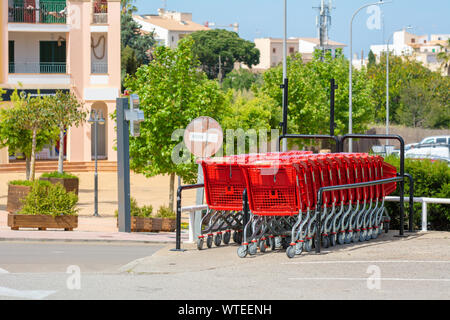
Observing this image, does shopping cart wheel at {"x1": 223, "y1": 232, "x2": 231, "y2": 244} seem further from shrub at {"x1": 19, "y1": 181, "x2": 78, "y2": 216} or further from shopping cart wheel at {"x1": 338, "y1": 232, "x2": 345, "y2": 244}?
shrub at {"x1": 19, "y1": 181, "x2": 78, "y2": 216}

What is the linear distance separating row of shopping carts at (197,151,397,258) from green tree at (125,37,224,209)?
10904 mm

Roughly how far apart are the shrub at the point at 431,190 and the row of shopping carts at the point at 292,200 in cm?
73

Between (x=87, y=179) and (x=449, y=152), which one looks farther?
(x=87, y=179)

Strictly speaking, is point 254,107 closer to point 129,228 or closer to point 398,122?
point 129,228

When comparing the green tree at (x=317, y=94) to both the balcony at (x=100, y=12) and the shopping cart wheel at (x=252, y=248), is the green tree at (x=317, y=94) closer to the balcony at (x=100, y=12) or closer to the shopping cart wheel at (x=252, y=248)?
the balcony at (x=100, y=12)

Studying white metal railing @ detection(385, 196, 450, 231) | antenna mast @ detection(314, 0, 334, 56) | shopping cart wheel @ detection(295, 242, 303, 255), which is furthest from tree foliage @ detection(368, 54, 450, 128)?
shopping cart wheel @ detection(295, 242, 303, 255)

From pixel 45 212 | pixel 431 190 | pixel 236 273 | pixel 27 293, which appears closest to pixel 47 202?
pixel 45 212

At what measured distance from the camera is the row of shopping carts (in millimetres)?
12781

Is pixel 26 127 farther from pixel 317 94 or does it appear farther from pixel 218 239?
pixel 317 94

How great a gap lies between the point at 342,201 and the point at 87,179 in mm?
33856

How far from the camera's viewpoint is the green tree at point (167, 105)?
85.8 ft

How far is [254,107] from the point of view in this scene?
4528 cm

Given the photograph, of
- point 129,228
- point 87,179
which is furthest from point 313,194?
point 87,179

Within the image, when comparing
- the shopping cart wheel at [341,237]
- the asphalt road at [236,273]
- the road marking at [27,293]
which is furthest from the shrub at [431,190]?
the road marking at [27,293]
